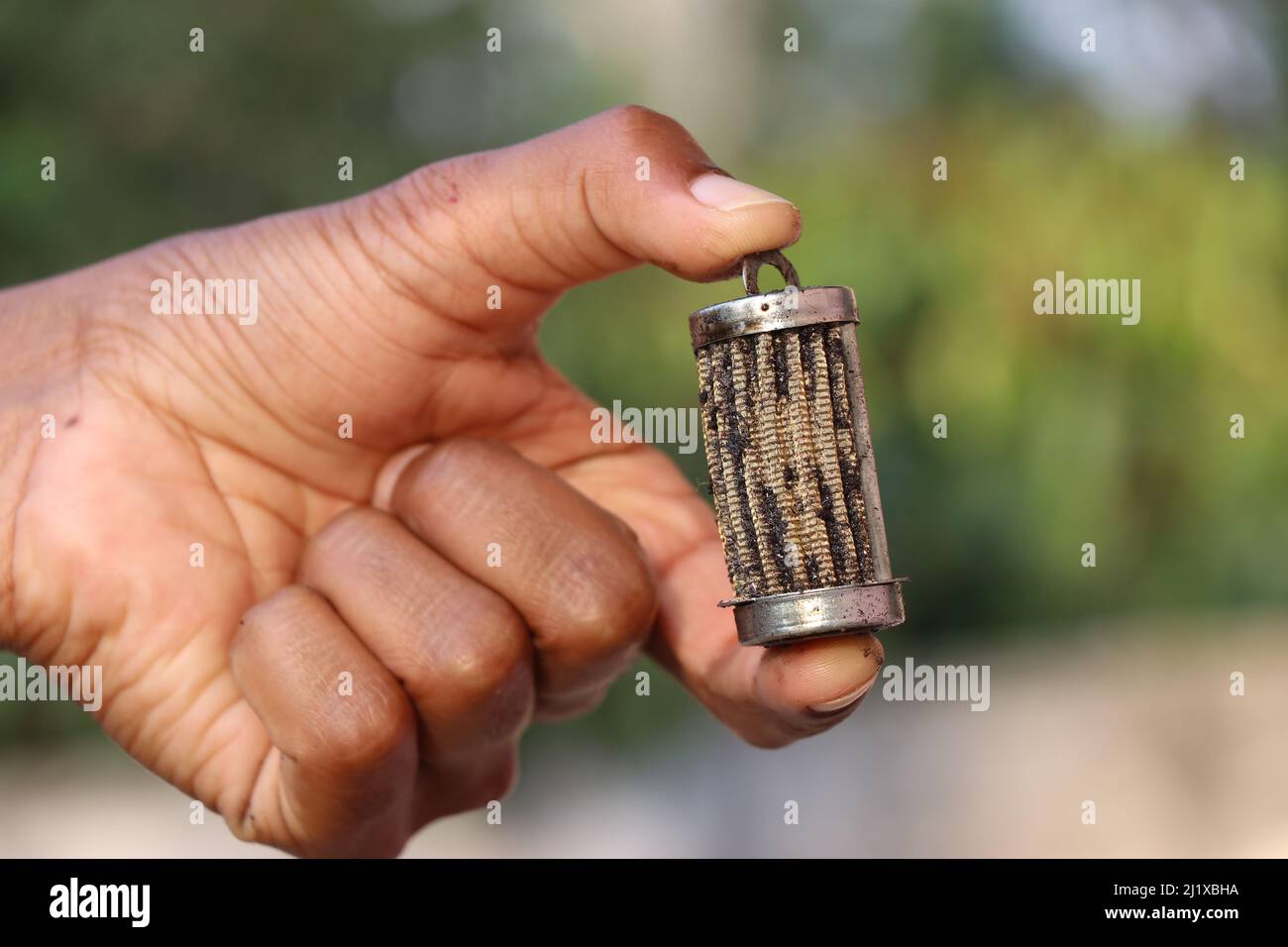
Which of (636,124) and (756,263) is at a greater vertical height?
(636,124)

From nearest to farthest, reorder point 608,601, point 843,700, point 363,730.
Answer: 1. point 843,700
2. point 363,730
3. point 608,601

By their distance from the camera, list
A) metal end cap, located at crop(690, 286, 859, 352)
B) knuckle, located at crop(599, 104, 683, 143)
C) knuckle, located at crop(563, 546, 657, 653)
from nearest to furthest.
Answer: metal end cap, located at crop(690, 286, 859, 352)
knuckle, located at crop(599, 104, 683, 143)
knuckle, located at crop(563, 546, 657, 653)

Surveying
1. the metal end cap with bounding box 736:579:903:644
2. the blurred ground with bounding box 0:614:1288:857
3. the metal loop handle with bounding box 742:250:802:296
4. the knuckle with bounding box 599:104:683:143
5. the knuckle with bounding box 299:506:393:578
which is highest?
the knuckle with bounding box 599:104:683:143

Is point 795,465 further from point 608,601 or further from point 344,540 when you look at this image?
point 344,540

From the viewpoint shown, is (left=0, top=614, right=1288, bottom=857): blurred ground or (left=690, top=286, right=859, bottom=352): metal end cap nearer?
(left=690, top=286, right=859, bottom=352): metal end cap

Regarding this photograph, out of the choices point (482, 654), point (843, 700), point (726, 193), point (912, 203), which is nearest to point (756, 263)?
point (726, 193)

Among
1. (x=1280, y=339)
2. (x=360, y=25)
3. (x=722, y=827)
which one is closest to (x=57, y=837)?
(x=722, y=827)

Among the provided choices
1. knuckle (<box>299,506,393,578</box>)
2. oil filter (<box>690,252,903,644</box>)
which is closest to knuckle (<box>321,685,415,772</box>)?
knuckle (<box>299,506,393,578</box>)

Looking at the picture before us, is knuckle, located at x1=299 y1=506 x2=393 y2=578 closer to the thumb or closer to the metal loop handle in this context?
the thumb
